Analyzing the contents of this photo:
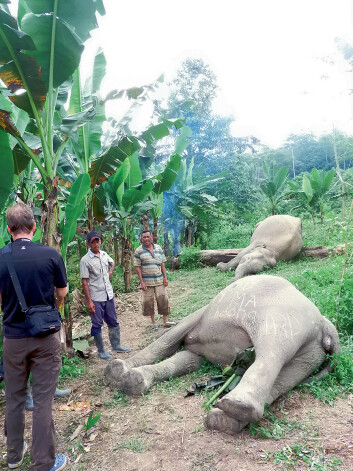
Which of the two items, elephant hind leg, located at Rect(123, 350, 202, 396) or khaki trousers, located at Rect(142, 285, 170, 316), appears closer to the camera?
elephant hind leg, located at Rect(123, 350, 202, 396)

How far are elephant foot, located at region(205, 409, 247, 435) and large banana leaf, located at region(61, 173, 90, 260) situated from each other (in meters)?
2.45

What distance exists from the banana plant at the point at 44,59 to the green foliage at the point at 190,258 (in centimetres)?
702

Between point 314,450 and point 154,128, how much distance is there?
5.04 meters

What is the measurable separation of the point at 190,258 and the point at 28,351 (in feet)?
27.9

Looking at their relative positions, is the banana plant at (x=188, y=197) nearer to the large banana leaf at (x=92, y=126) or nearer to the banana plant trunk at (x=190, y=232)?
the banana plant trunk at (x=190, y=232)

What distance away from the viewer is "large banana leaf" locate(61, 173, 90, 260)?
4.21 metres

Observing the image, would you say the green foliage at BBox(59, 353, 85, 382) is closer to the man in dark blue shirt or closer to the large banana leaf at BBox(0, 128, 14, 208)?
the man in dark blue shirt

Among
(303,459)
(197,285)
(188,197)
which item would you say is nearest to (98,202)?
(197,285)

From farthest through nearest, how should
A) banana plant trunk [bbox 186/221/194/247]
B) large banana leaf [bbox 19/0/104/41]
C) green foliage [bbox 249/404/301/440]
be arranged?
banana plant trunk [bbox 186/221/194/247] < large banana leaf [bbox 19/0/104/41] < green foliage [bbox 249/404/301/440]

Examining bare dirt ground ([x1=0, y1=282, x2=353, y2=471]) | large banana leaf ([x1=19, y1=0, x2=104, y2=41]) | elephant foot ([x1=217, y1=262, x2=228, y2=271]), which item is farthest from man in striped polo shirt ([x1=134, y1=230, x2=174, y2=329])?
elephant foot ([x1=217, y1=262, x2=228, y2=271])

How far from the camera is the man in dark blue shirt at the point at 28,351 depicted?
Result: 2357 millimetres

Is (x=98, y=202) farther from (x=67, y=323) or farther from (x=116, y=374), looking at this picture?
(x=116, y=374)

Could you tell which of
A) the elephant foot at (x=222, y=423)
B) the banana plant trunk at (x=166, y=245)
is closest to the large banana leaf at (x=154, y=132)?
the elephant foot at (x=222, y=423)

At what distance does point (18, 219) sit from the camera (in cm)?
245
